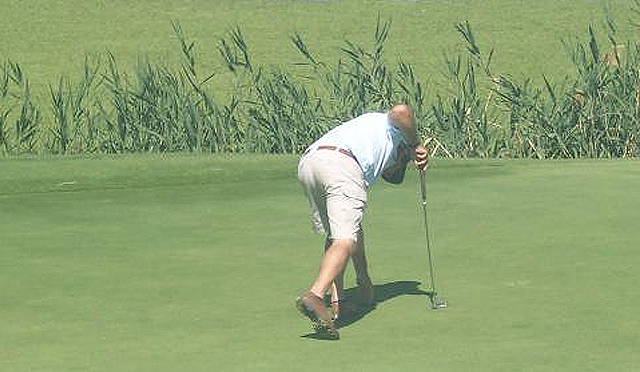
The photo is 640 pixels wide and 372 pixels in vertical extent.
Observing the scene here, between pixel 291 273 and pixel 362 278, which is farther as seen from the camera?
pixel 291 273

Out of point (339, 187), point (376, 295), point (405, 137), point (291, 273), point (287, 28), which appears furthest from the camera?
point (287, 28)

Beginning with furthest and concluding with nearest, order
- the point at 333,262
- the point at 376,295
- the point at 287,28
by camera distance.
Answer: the point at 287,28 → the point at 376,295 → the point at 333,262

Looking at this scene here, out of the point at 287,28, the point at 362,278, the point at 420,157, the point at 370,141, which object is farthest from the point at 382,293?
the point at 287,28

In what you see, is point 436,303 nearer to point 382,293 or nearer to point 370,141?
point 382,293

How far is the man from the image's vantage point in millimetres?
8289

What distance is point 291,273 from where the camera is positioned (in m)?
9.84

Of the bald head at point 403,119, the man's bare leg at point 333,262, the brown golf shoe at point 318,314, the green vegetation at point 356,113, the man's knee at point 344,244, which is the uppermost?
the bald head at point 403,119

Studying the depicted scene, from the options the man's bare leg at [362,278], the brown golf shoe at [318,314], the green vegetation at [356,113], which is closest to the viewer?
the brown golf shoe at [318,314]

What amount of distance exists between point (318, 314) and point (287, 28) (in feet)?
75.8

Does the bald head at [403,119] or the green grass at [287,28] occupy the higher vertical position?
the bald head at [403,119]

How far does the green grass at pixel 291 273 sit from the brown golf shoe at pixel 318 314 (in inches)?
2.9

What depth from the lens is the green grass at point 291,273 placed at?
764 centimetres

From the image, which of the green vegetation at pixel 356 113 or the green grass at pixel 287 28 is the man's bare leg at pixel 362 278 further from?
the green grass at pixel 287 28

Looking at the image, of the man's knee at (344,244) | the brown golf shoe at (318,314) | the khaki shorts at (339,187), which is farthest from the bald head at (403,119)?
the brown golf shoe at (318,314)
